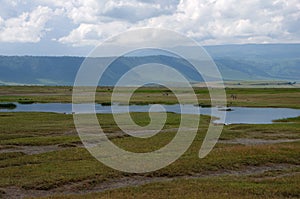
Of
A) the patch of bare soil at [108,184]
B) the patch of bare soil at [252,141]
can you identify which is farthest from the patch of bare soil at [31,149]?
the patch of bare soil at [252,141]

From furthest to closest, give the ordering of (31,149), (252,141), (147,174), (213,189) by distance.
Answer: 1. (252,141)
2. (31,149)
3. (147,174)
4. (213,189)

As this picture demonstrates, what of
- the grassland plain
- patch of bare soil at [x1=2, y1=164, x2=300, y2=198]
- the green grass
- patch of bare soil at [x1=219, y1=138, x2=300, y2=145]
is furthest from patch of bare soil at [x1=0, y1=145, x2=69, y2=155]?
patch of bare soil at [x1=219, y1=138, x2=300, y2=145]

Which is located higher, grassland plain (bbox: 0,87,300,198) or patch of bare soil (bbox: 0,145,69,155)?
patch of bare soil (bbox: 0,145,69,155)

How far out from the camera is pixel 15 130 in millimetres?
51875

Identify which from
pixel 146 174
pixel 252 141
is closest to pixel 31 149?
pixel 146 174

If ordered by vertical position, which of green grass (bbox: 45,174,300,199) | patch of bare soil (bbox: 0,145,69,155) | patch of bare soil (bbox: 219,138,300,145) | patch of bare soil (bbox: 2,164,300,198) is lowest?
green grass (bbox: 45,174,300,199)

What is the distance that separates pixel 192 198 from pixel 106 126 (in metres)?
39.3

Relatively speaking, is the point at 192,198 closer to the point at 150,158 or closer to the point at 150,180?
the point at 150,180

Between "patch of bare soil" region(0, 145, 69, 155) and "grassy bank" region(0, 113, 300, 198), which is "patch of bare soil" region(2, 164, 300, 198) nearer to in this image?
"grassy bank" region(0, 113, 300, 198)

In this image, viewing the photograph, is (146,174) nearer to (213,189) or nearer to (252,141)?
(213,189)

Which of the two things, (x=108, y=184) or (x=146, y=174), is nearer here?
(x=108, y=184)

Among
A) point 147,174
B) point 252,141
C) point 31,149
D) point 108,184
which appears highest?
point 31,149

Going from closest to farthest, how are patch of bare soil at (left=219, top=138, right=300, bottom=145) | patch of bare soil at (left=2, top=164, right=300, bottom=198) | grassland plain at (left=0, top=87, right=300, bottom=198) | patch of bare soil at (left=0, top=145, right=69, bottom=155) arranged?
grassland plain at (left=0, top=87, right=300, bottom=198)
patch of bare soil at (left=2, top=164, right=300, bottom=198)
patch of bare soil at (left=0, top=145, right=69, bottom=155)
patch of bare soil at (left=219, top=138, right=300, bottom=145)

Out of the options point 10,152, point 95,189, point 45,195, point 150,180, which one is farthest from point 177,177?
point 10,152
